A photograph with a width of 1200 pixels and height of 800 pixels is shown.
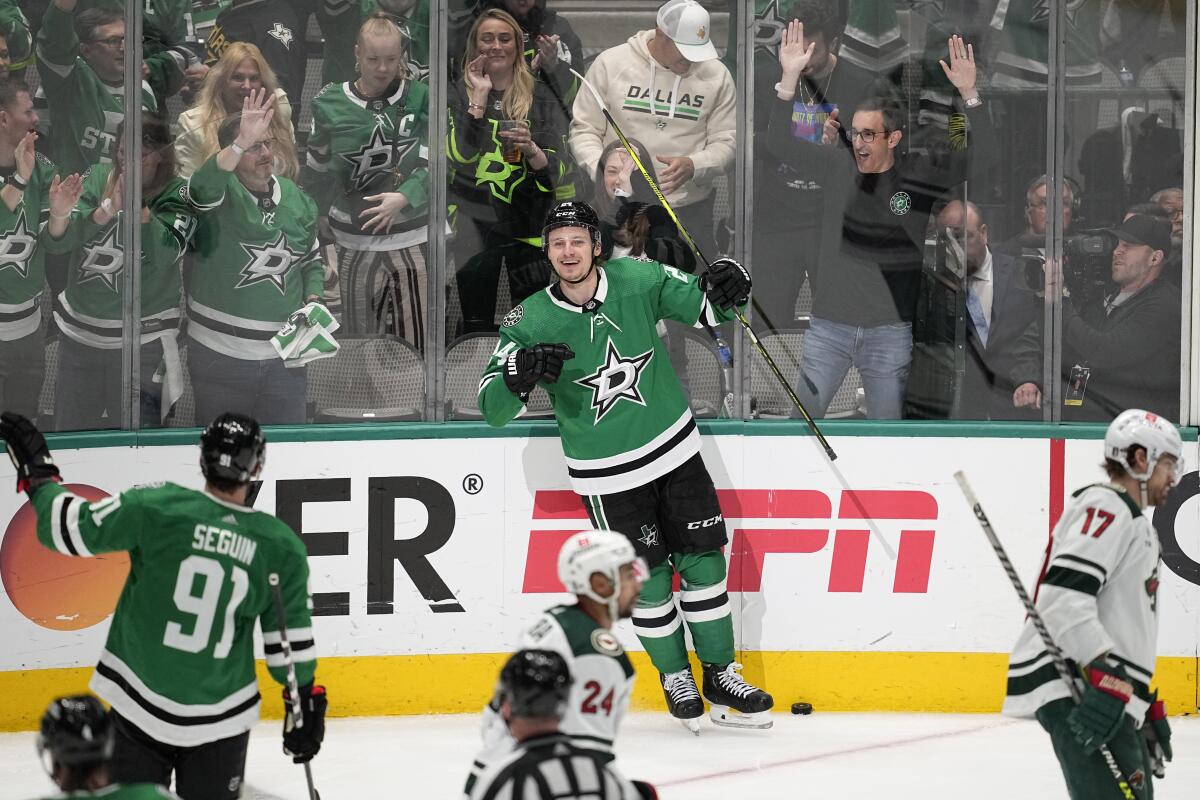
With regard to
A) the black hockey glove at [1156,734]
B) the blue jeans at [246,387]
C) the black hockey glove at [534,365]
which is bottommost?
the black hockey glove at [1156,734]

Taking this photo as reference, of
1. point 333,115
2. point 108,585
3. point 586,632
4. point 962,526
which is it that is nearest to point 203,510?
point 586,632

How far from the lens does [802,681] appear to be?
543cm

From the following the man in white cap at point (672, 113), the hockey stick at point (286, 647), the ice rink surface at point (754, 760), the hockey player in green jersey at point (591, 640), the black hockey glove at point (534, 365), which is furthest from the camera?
the man in white cap at point (672, 113)

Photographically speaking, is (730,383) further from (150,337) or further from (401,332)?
(150,337)

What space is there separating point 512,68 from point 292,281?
108 cm

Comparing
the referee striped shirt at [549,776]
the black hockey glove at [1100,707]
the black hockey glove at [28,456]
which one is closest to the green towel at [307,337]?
the black hockey glove at [28,456]

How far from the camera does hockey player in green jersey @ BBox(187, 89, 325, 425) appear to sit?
5.45m

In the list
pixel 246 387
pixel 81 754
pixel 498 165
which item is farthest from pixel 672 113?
pixel 81 754

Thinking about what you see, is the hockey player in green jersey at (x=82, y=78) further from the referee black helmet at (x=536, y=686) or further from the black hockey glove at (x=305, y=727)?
the referee black helmet at (x=536, y=686)

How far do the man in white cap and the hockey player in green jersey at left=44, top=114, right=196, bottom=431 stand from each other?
1442 mm

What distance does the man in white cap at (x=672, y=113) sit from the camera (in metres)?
5.56

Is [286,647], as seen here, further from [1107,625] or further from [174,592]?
[1107,625]

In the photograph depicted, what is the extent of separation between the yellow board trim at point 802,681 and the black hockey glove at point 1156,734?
74.2 inches

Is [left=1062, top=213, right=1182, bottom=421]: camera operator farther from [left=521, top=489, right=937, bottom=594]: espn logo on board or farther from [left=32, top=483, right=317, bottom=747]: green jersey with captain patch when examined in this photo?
[left=32, top=483, right=317, bottom=747]: green jersey with captain patch
